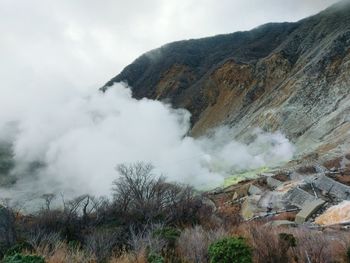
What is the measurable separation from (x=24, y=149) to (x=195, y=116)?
32365 millimetres

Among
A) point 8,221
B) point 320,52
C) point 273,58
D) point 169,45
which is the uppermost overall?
point 169,45

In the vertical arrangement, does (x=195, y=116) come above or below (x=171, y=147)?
above

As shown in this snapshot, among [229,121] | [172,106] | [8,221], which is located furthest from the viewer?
[172,106]

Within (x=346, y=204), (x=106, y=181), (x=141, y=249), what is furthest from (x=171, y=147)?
(x=141, y=249)

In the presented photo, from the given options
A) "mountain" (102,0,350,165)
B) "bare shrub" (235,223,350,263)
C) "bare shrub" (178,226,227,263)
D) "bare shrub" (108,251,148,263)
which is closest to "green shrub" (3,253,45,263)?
"bare shrub" (108,251,148,263)

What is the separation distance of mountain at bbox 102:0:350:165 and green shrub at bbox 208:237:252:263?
31.7m

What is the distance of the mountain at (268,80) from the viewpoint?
51.0 metres

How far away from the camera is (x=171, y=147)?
208 feet

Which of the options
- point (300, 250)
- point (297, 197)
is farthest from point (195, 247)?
point (297, 197)

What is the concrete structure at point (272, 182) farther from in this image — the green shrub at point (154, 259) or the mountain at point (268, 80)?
the green shrub at point (154, 259)

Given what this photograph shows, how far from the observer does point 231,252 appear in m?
8.49

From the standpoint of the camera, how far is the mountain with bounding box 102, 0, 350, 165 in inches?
2009

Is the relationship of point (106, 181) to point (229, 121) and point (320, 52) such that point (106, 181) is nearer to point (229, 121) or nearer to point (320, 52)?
point (229, 121)

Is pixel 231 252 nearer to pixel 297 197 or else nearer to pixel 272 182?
pixel 297 197
